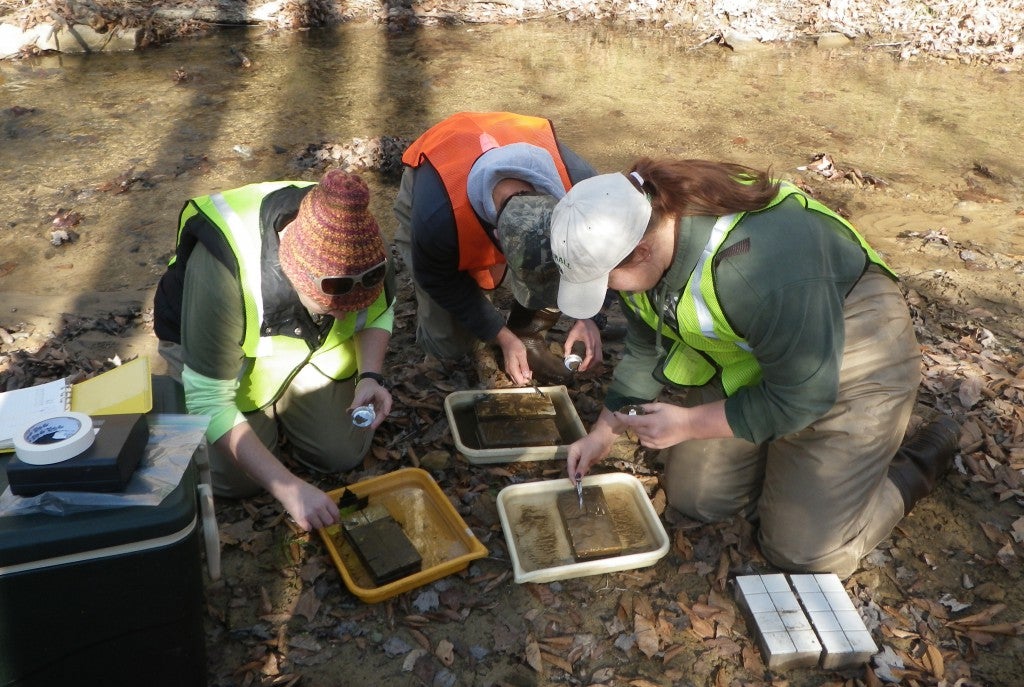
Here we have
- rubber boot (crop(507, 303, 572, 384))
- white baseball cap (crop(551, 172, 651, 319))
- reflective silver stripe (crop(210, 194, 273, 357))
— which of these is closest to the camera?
white baseball cap (crop(551, 172, 651, 319))

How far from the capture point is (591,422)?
4.59m

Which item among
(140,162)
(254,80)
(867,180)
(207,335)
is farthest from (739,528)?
(254,80)

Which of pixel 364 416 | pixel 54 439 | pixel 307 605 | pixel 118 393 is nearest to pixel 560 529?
pixel 364 416

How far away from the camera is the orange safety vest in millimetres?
3887

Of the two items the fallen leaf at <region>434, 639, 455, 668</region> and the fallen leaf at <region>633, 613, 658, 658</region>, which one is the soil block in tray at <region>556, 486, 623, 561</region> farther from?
the fallen leaf at <region>434, 639, 455, 668</region>

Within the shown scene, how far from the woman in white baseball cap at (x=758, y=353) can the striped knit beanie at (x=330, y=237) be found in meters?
0.71

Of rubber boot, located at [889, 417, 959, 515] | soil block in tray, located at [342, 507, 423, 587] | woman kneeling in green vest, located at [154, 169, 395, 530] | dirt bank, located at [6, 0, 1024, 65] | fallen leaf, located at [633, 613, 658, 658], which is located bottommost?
fallen leaf, located at [633, 613, 658, 658]

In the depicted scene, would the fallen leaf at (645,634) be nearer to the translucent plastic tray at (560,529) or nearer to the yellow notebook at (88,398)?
the translucent plastic tray at (560,529)

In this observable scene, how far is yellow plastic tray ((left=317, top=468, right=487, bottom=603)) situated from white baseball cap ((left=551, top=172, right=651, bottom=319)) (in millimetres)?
1430

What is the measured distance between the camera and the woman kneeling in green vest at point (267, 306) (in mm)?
2949

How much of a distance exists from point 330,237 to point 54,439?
110cm

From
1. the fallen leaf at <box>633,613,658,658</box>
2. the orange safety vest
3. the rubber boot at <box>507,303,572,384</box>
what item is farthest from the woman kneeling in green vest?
the fallen leaf at <box>633,613,658,658</box>

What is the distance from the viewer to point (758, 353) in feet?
9.59

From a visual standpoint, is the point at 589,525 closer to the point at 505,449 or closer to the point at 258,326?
the point at 505,449
